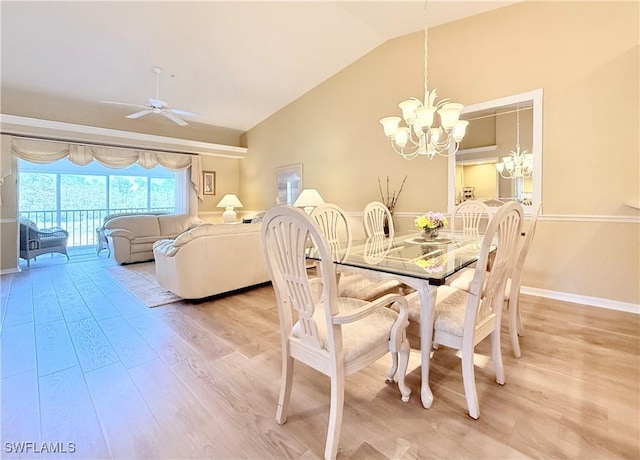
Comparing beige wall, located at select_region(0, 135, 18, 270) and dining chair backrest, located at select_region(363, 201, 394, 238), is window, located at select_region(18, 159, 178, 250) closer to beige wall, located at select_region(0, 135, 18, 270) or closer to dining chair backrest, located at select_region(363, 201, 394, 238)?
beige wall, located at select_region(0, 135, 18, 270)

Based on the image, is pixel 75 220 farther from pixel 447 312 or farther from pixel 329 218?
pixel 447 312

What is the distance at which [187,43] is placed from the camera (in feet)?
13.1

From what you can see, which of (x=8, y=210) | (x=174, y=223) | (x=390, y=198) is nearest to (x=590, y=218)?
(x=390, y=198)

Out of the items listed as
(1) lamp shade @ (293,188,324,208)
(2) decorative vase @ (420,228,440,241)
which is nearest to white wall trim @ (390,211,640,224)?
(2) decorative vase @ (420,228,440,241)

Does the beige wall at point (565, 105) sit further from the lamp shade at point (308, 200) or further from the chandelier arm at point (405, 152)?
the lamp shade at point (308, 200)

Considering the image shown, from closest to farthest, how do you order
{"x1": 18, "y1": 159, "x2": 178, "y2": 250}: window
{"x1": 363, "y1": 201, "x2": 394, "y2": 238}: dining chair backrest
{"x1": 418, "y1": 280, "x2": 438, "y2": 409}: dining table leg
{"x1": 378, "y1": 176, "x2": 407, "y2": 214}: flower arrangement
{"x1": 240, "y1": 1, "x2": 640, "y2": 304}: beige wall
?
{"x1": 418, "y1": 280, "x2": 438, "y2": 409}: dining table leg → {"x1": 240, "y1": 1, "x2": 640, "y2": 304}: beige wall → {"x1": 363, "y1": 201, "x2": 394, "y2": 238}: dining chair backrest → {"x1": 378, "y1": 176, "x2": 407, "y2": 214}: flower arrangement → {"x1": 18, "y1": 159, "x2": 178, "y2": 250}: window

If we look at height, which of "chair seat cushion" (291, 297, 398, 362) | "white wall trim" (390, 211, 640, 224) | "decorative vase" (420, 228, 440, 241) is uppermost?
"white wall trim" (390, 211, 640, 224)

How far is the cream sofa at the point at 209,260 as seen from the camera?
3.06 m

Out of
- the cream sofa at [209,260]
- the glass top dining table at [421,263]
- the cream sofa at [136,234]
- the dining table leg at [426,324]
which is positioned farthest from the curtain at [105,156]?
the dining table leg at [426,324]

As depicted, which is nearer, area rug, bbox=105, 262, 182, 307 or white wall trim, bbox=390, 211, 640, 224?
white wall trim, bbox=390, 211, 640, 224

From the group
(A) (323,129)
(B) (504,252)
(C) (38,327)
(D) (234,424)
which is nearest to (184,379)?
(D) (234,424)

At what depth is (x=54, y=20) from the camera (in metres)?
3.37

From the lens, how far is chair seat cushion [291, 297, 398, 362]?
131 centimetres

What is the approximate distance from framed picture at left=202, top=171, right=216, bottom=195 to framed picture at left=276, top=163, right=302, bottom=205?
1713mm
